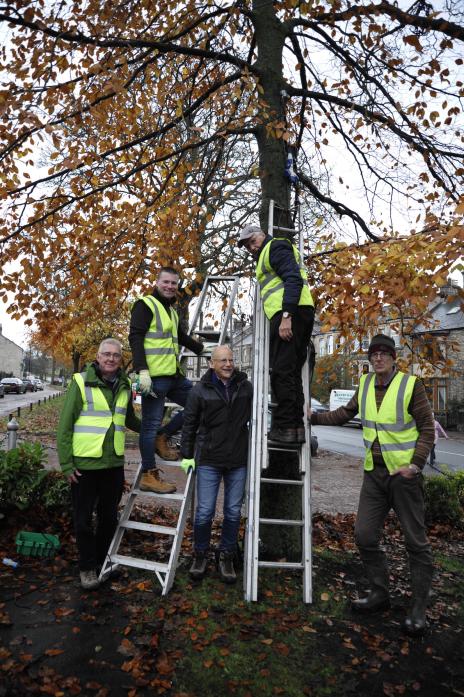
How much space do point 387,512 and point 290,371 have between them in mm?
1431

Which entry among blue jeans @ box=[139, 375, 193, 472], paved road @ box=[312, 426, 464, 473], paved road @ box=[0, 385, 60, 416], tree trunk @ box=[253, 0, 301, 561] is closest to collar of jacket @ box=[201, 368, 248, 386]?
blue jeans @ box=[139, 375, 193, 472]

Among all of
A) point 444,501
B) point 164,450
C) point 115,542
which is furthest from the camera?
point 444,501

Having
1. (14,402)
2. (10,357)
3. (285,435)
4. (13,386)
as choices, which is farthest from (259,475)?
(10,357)

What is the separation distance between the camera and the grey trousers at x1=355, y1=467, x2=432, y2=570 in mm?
3867

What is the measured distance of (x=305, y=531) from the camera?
4.14m

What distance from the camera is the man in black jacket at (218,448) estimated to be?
4336 mm

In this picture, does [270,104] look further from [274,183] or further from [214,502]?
[214,502]

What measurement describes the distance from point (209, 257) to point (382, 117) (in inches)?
211

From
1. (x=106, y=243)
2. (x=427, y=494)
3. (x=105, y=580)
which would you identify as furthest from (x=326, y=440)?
Result: (x=105, y=580)

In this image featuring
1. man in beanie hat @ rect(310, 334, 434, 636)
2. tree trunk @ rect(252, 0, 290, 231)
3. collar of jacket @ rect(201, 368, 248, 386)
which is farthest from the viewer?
tree trunk @ rect(252, 0, 290, 231)

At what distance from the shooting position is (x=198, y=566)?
4.39 m

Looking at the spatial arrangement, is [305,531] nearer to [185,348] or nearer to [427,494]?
[185,348]

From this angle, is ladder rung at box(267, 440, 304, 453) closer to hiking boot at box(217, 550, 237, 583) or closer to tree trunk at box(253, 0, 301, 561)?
tree trunk at box(253, 0, 301, 561)

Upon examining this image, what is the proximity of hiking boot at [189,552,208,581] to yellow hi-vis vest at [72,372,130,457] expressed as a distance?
3.89 ft
